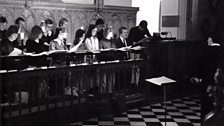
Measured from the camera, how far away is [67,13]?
12.3m

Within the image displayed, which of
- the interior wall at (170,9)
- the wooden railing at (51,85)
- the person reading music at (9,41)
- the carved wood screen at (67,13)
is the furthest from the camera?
the interior wall at (170,9)

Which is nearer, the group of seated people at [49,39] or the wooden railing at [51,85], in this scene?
the wooden railing at [51,85]

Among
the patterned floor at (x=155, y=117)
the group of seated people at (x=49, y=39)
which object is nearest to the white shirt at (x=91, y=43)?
the group of seated people at (x=49, y=39)

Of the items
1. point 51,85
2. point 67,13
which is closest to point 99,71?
point 51,85

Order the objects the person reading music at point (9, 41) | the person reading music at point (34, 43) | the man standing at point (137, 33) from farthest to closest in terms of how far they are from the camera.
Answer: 1. the man standing at point (137, 33)
2. the person reading music at point (34, 43)
3. the person reading music at point (9, 41)

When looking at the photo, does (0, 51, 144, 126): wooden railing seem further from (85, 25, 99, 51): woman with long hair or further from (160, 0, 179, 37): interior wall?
(160, 0, 179, 37): interior wall

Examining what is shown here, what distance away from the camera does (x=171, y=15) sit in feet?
44.4

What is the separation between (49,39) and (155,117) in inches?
153

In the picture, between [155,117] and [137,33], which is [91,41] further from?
[155,117]

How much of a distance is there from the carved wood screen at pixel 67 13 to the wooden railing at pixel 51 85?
4058 mm

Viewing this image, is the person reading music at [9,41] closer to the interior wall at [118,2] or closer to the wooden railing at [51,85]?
the wooden railing at [51,85]

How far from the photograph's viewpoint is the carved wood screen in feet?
35.5

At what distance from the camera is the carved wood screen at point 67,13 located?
1082 centimetres

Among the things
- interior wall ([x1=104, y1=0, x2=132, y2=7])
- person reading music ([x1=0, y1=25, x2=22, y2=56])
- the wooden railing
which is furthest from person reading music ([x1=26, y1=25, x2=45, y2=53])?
interior wall ([x1=104, y1=0, x2=132, y2=7])
